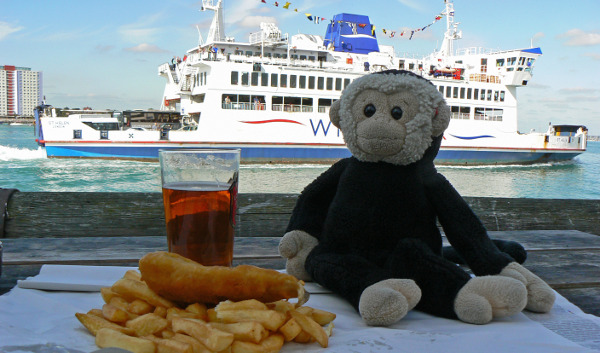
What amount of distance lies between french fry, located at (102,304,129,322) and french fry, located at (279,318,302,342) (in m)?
0.21

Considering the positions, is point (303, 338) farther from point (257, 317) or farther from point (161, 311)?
point (161, 311)

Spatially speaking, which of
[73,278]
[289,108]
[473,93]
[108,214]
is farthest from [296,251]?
[473,93]

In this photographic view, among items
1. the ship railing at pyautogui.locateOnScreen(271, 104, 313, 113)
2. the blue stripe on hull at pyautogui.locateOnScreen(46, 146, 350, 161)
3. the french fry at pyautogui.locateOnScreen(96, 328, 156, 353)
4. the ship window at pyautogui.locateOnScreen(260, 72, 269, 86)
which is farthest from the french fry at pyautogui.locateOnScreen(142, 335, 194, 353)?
the ship window at pyautogui.locateOnScreen(260, 72, 269, 86)

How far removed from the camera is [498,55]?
1962 centimetres

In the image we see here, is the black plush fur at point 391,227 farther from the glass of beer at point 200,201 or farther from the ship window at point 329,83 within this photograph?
the ship window at point 329,83

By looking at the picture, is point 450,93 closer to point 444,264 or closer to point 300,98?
point 300,98

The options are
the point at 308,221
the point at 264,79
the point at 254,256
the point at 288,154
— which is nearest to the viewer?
the point at 308,221

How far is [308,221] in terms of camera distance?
3.47 feet

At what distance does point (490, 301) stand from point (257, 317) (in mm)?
368

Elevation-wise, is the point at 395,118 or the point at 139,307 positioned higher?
the point at 395,118

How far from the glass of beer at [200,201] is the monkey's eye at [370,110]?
0.82 feet

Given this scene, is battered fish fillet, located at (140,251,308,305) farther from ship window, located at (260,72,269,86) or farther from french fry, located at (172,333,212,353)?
ship window, located at (260,72,269,86)

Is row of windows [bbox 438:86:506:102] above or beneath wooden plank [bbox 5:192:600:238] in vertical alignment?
above

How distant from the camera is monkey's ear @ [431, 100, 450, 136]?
917 mm
